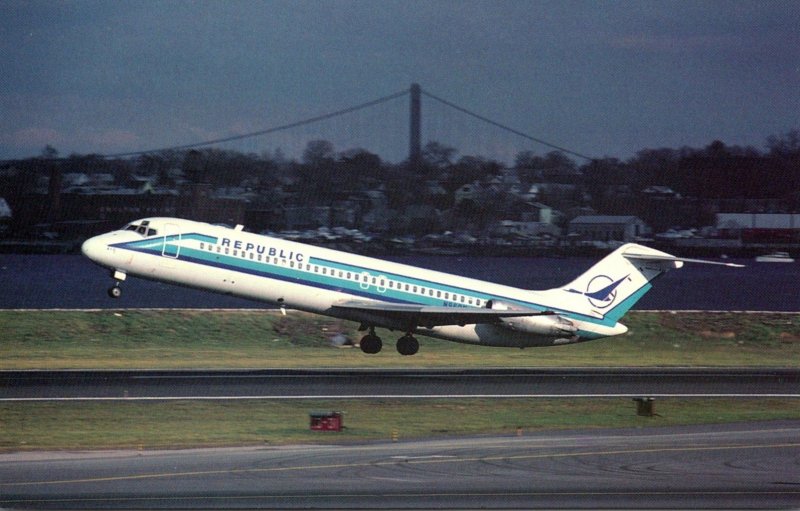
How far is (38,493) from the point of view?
1861 cm

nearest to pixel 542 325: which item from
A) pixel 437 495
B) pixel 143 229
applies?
pixel 143 229

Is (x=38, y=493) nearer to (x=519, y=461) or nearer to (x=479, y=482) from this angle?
(x=479, y=482)

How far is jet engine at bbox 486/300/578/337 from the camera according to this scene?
42.9 metres

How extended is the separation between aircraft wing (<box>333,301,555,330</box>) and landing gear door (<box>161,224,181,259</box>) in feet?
19.5

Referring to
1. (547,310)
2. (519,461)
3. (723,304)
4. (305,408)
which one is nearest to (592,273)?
(547,310)

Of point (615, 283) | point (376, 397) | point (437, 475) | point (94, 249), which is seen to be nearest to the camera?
point (437, 475)

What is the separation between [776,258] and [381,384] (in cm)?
9890

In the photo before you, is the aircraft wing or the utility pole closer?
the aircraft wing

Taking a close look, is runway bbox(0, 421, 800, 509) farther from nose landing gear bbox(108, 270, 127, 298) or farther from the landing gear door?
→ the landing gear door

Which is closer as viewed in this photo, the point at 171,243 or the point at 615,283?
the point at 171,243

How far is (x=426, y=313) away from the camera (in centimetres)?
4134

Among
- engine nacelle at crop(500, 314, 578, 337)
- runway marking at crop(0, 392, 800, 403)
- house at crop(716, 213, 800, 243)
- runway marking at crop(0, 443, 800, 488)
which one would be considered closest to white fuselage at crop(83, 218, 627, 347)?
engine nacelle at crop(500, 314, 578, 337)

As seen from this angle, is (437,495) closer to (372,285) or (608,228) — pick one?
(372,285)

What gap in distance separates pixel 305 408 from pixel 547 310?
15755 millimetres
